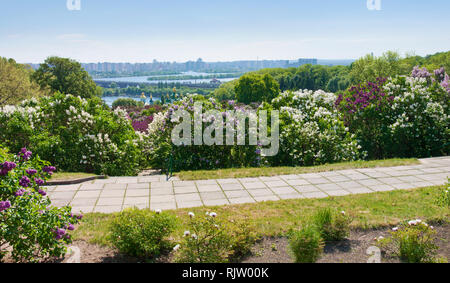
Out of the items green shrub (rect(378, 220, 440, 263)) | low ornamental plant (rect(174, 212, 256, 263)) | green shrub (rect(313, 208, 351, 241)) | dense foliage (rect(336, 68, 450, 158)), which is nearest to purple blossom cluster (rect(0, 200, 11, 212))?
low ornamental plant (rect(174, 212, 256, 263))

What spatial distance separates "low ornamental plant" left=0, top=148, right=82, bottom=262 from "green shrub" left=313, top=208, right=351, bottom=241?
2.67 m

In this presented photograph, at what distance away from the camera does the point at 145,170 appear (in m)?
8.32

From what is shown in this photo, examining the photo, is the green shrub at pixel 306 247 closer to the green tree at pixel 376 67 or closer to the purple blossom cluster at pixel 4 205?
the purple blossom cluster at pixel 4 205

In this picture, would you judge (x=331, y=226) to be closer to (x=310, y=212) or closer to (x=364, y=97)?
(x=310, y=212)

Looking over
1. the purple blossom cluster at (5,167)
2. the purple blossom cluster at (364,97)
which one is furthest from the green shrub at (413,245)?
the purple blossom cluster at (364,97)

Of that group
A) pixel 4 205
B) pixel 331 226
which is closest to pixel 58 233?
pixel 4 205

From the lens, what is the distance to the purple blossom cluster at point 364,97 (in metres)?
9.88

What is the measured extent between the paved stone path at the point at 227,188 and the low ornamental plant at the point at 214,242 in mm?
1507

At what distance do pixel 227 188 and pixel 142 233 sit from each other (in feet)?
8.71

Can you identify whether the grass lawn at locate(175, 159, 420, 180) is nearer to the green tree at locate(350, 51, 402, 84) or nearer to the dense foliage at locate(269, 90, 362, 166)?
the dense foliage at locate(269, 90, 362, 166)

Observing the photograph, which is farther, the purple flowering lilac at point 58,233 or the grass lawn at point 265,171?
the grass lawn at point 265,171

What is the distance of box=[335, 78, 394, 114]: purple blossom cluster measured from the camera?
9883 mm
